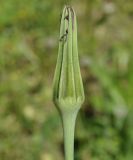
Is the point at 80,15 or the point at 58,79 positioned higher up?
the point at 80,15

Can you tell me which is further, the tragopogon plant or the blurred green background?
the blurred green background

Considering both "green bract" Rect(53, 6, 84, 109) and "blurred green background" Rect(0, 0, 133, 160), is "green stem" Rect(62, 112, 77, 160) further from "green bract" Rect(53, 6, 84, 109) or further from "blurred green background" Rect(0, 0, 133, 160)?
"blurred green background" Rect(0, 0, 133, 160)

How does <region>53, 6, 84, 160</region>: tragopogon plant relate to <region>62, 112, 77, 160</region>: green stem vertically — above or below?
above

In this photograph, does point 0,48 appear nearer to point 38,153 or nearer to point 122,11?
point 38,153

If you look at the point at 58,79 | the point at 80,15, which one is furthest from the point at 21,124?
the point at 58,79

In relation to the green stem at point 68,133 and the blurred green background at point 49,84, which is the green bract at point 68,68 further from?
the blurred green background at point 49,84

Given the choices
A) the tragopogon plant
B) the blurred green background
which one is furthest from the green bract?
the blurred green background

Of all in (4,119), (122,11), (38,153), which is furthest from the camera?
(122,11)

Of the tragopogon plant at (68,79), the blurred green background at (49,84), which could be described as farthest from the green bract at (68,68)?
the blurred green background at (49,84)
